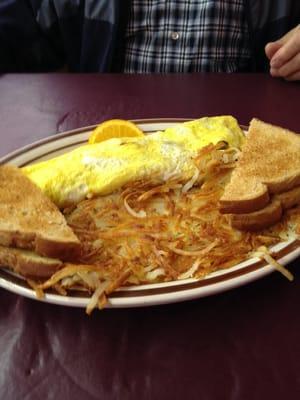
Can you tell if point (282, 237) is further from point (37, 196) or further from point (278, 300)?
point (37, 196)

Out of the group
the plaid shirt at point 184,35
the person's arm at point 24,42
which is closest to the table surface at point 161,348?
the plaid shirt at point 184,35

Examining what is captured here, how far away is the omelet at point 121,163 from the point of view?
43.6 inches

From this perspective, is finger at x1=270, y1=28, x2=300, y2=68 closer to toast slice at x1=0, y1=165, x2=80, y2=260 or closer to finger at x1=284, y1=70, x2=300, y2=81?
finger at x1=284, y1=70, x2=300, y2=81

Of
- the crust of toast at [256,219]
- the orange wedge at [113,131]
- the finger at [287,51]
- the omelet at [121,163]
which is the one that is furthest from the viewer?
the finger at [287,51]

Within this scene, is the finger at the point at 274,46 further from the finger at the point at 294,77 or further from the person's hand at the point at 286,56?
the finger at the point at 294,77

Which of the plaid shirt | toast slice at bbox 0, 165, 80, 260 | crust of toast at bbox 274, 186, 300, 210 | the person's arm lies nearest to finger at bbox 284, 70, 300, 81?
the plaid shirt

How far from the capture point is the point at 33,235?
0.92 metres

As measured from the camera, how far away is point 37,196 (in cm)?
105

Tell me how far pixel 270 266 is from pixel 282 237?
116 millimetres

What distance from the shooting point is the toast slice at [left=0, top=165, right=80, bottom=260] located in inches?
35.4

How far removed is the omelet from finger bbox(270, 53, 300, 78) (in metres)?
0.64

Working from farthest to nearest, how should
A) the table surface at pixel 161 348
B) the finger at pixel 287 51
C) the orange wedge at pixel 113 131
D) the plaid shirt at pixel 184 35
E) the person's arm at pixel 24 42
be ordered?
the person's arm at pixel 24 42, the plaid shirt at pixel 184 35, the finger at pixel 287 51, the orange wedge at pixel 113 131, the table surface at pixel 161 348

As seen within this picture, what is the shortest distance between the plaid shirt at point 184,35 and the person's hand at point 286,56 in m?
0.22

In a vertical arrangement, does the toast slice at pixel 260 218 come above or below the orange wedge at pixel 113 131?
below
